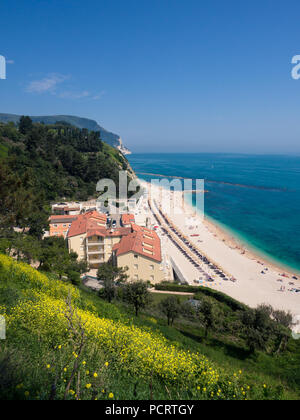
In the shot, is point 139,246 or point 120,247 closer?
point 139,246

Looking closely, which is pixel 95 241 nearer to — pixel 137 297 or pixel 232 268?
pixel 137 297

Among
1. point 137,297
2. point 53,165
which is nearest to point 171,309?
point 137,297

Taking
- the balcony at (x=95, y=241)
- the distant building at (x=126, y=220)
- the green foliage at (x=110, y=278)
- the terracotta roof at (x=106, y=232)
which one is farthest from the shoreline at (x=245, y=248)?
the balcony at (x=95, y=241)

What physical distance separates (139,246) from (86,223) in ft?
25.0

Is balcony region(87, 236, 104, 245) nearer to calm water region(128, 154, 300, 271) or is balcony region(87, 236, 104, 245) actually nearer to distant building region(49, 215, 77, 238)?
distant building region(49, 215, 77, 238)

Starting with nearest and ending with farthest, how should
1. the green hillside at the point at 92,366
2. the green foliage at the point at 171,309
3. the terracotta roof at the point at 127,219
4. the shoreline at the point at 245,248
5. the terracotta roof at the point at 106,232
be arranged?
1. the green hillside at the point at 92,366
2. the green foliage at the point at 171,309
3. the terracotta roof at the point at 106,232
4. the terracotta roof at the point at 127,219
5. the shoreline at the point at 245,248

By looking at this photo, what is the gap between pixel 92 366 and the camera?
573 centimetres

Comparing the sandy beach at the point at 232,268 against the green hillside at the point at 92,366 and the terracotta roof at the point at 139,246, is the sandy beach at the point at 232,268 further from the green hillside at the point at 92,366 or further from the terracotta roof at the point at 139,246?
the green hillside at the point at 92,366

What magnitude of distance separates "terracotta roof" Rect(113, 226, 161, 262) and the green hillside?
14.1 meters

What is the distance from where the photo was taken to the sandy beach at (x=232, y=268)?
24.1 metres

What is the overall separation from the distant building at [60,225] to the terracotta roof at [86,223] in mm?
1373

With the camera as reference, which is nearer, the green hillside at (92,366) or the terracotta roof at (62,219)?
the green hillside at (92,366)
